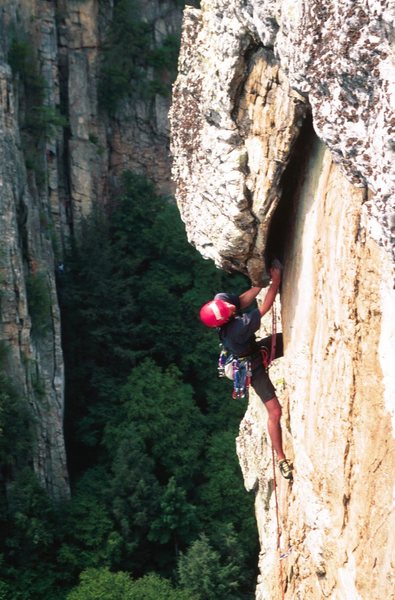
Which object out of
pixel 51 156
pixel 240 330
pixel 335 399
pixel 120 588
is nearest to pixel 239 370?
pixel 240 330

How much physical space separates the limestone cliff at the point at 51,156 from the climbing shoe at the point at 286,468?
14739 mm

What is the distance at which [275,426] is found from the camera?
6.73m

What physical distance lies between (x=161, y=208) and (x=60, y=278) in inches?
203

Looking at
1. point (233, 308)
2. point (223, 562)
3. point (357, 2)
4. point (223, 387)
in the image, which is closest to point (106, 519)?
point (223, 562)

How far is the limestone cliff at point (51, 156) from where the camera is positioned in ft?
67.8

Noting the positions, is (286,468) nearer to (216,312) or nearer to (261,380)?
(261,380)

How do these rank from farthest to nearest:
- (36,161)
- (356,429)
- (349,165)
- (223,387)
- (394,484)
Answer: (223,387) < (36,161) < (356,429) < (394,484) < (349,165)

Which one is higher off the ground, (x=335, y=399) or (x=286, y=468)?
(x=335, y=399)

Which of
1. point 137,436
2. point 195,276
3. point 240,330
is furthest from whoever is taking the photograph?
point 195,276

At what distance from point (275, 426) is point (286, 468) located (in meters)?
0.35

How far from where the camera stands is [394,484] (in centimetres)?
441

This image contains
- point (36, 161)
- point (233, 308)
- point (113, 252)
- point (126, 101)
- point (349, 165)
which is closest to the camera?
point (349, 165)

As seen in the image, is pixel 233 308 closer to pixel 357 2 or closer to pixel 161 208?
pixel 357 2

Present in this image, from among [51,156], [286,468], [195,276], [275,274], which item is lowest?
[286,468]
